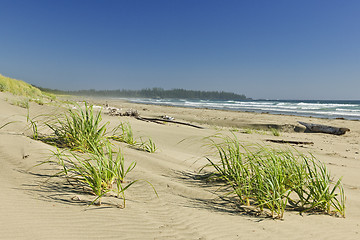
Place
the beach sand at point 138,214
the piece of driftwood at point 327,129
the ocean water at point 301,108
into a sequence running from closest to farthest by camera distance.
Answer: the beach sand at point 138,214 → the piece of driftwood at point 327,129 → the ocean water at point 301,108

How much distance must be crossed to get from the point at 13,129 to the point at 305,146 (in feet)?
23.2

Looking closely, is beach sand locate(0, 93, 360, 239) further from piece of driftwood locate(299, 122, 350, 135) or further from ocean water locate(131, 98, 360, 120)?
ocean water locate(131, 98, 360, 120)

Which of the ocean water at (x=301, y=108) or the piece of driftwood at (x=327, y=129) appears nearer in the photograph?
the piece of driftwood at (x=327, y=129)

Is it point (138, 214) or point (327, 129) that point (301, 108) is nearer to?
point (327, 129)

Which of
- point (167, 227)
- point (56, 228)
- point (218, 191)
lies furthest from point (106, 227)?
point (218, 191)

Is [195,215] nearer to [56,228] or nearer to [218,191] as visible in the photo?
[218,191]

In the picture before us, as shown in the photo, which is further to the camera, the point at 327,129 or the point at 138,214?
the point at 327,129

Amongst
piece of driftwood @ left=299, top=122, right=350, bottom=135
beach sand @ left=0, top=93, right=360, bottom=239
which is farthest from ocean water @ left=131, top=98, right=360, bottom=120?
beach sand @ left=0, top=93, right=360, bottom=239

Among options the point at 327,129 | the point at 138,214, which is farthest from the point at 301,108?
the point at 138,214

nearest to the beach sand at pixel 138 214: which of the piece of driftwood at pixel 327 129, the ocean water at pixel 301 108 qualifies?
the piece of driftwood at pixel 327 129

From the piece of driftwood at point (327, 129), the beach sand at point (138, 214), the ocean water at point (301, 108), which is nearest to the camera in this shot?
the beach sand at point (138, 214)

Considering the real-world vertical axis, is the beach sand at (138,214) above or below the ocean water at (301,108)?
below

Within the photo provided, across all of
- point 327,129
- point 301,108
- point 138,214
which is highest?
point 301,108

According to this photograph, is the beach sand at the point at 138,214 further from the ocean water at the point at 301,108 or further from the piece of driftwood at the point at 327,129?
the ocean water at the point at 301,108
